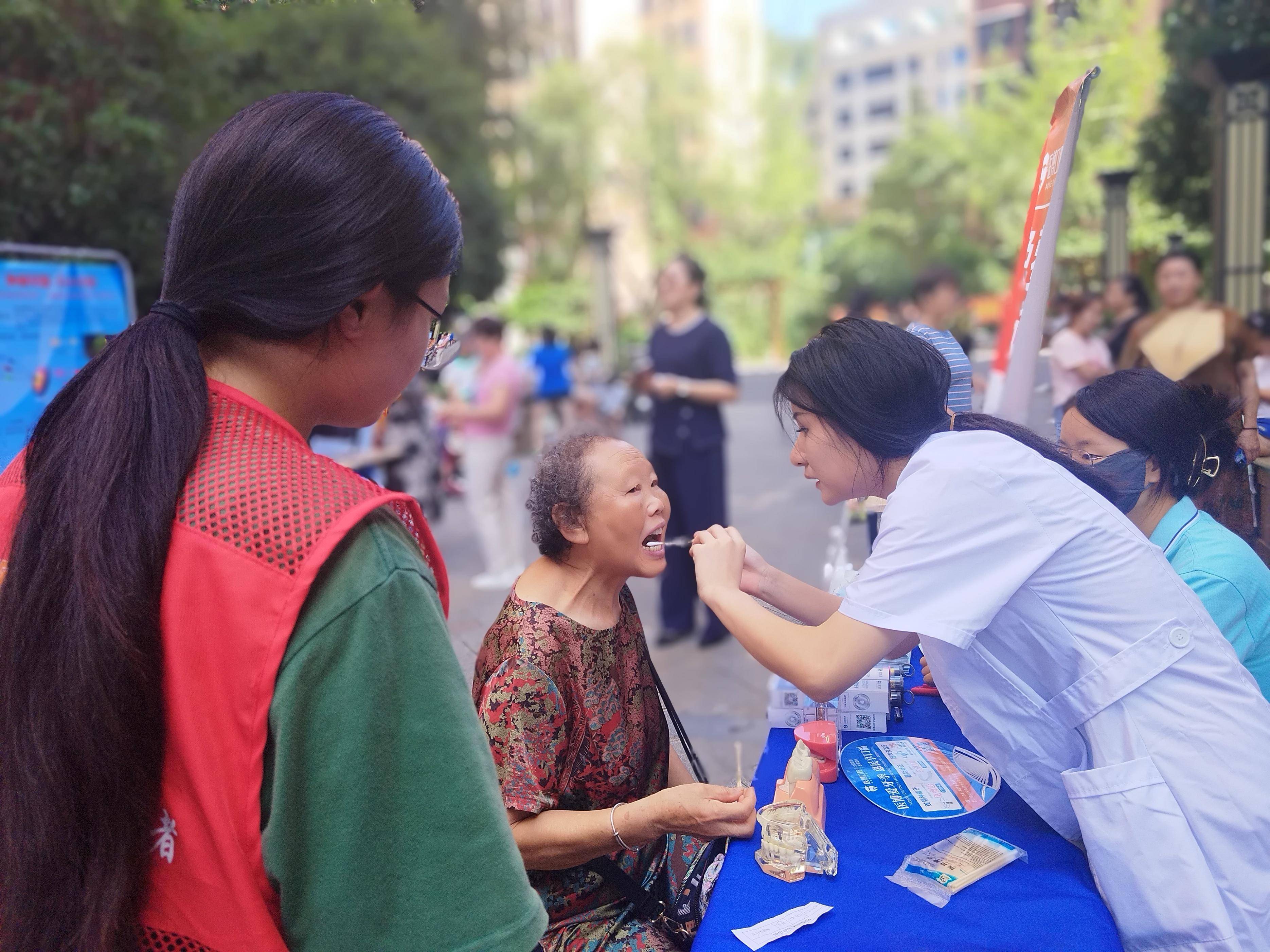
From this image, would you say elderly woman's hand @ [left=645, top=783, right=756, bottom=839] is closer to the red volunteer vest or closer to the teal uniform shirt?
the red volunteer vest

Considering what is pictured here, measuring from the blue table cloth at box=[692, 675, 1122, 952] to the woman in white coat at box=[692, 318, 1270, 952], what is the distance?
0.07m

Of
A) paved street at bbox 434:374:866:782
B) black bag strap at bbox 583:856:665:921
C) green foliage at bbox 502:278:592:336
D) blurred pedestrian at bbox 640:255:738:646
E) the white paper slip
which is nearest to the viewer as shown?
the white paper slip

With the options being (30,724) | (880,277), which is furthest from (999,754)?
(880,277)

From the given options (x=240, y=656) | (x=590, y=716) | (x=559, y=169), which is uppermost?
(x=559, y=169)

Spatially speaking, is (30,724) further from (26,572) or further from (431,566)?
(431,566)

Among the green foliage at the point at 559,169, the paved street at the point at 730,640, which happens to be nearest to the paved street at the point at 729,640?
the paved street at the point at 730,640

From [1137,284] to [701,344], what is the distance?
3351 mm

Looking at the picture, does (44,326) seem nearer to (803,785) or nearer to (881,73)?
(803,785)

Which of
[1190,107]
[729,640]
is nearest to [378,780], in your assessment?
[729,640]

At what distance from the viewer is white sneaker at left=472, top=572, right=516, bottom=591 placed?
6.38 m

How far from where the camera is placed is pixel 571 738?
1.78 metres

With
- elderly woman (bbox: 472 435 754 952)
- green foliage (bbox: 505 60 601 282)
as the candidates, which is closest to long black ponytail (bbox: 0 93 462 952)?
elderly woman (bbox: 472 435 754 952)

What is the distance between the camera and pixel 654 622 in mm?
5594

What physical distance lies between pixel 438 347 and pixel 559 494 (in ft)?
2.56
